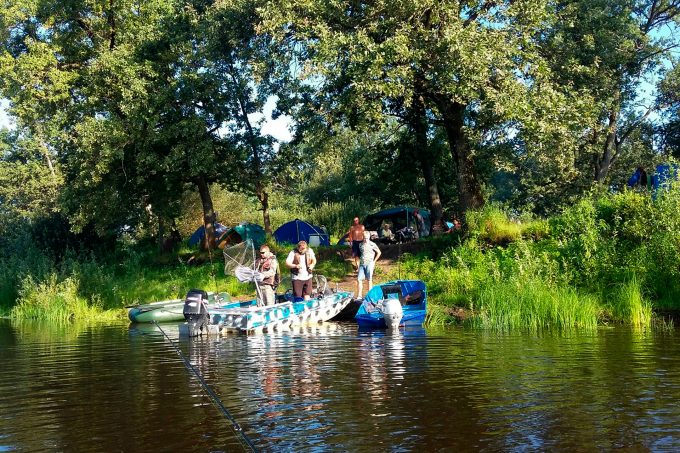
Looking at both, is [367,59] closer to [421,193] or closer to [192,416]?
[192,416]

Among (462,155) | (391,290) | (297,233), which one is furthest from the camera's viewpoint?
(297,233)

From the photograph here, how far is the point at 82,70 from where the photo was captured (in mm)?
30266

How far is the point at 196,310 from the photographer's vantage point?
55.4ft

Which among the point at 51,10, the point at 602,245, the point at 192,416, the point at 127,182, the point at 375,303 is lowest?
the point at 192,416

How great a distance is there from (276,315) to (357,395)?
8896 millimetres

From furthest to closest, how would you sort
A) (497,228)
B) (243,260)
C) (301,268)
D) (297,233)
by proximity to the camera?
(297,233)
(497,228)
(301,268)
(243,260)

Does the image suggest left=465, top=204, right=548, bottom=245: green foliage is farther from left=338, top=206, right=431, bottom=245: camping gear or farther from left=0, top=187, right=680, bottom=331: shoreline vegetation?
left=338, top=206, right=431, bottom=245: camping gear

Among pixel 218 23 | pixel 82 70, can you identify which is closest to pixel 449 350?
pixel 218 23

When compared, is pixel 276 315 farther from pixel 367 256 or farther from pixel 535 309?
pixel 535 309

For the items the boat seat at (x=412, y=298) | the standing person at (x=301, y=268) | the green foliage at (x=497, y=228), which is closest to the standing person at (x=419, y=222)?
the green foliage at (x=497, y=228)

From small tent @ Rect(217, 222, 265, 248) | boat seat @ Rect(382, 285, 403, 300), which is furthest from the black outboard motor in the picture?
small tent @ Rect(217, 222, 265, 248)

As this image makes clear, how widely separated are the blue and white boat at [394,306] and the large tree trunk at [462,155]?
6.72 meters

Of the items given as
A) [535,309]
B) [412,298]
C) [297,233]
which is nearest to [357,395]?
[535,309]

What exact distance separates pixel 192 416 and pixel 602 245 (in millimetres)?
15101
